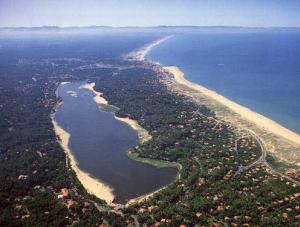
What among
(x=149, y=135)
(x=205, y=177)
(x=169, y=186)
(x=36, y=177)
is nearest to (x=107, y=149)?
(x=149, y=135)

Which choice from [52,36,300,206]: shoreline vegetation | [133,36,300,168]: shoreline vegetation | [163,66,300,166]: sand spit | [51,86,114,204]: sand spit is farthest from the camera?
[163,66,300,166]: sand spit

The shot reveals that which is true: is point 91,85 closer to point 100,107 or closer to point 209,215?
point 100,107

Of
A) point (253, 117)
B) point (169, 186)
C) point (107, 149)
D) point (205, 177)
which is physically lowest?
point (107, 149)

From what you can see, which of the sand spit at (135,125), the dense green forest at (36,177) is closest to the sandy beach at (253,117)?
the sand spit at (135,125)

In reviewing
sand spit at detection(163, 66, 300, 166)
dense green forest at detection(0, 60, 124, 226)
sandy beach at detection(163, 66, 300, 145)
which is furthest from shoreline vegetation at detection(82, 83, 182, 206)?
sandy beach at detection(163, 66, 300, 145)

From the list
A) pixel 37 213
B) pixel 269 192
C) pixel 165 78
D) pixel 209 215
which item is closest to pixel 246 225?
pixel 209 215

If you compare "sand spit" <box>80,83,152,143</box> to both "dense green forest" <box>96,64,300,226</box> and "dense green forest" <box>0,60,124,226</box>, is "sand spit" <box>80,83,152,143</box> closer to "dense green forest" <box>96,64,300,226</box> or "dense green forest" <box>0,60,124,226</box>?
"dense green forest" <box>96,64,300,226</box>

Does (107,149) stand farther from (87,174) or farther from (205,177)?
(205,177)
